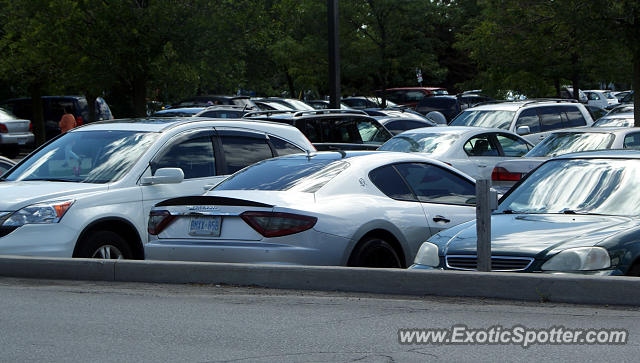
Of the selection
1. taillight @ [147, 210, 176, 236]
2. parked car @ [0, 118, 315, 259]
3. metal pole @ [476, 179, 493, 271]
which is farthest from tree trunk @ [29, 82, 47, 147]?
metal pole @ [476, 179, 493, 271]

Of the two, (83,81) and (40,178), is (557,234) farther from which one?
(83,81)

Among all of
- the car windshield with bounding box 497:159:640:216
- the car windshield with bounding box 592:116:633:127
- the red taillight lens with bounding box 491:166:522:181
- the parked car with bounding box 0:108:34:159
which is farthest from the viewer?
the parked car with bounding box 0:108:34:159

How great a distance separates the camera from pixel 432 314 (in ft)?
23.7

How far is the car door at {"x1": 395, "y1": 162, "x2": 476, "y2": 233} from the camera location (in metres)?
9.42

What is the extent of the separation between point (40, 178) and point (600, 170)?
19.1 feet

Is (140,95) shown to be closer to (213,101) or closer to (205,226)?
(205,226)

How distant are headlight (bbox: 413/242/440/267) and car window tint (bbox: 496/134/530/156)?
9.60 m

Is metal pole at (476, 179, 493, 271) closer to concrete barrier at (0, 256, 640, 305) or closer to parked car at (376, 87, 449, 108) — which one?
concrete barrier at (0, 256, 640, 305)

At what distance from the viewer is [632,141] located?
47.5ft

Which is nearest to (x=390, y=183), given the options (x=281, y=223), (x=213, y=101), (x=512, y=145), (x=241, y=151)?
(x=281, y=223)

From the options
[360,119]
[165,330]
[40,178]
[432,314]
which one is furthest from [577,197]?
[360,119]

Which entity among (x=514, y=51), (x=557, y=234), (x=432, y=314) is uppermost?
(x=514, y=51)

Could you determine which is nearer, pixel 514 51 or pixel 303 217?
pixel 303 217

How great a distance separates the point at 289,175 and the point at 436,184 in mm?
1714
